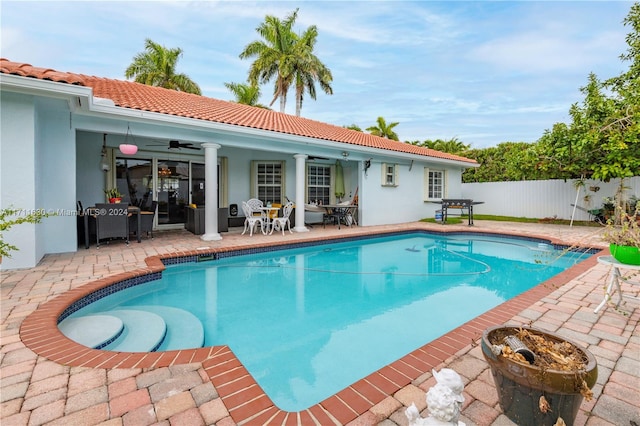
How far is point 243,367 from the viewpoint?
2.27m

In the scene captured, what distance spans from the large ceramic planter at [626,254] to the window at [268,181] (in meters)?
9.77

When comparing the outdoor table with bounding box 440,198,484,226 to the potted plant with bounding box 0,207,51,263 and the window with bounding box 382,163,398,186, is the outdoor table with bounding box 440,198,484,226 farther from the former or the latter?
the potted plant with bounding box 0,207,51,263

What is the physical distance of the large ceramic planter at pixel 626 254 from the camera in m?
3.07

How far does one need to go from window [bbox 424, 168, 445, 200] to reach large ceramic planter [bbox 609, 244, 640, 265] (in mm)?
10937

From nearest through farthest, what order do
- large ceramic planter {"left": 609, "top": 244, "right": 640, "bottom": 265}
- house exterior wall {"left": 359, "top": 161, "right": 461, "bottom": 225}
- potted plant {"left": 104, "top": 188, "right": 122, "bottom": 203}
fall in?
large ceramic planter {"left": 609, "top": 244, "right": 640, "bottom": 265} → potted plant {"left": 104, "top": 188, "right": 122, "bottom": 203} → house exterior wall {"left": 359, "top": 161, "right": 461, "bottom": 225}

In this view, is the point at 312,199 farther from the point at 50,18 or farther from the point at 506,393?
the point at 506,393

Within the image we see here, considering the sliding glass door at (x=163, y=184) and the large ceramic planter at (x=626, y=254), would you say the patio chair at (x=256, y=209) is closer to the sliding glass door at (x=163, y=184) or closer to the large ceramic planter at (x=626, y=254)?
the sliding glass door at (x=163, y=184)

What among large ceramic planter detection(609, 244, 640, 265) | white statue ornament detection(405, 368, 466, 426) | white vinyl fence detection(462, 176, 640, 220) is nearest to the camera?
white statue ornament detection(405, 368, 466, 426)

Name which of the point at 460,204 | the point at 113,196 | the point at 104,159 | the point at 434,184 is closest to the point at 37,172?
the point at 113,196

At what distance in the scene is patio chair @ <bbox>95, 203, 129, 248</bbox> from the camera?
676 cm

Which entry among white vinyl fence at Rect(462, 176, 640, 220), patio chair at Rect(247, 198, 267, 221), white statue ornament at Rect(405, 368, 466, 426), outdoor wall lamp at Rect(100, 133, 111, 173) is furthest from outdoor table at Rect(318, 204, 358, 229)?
white statue ornament at Rect(405, 368, 466, 426)

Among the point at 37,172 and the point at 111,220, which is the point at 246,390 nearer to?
the point at 37,172

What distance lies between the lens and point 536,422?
5.19 feet

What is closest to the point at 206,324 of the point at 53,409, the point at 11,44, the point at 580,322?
the point at 53,409
